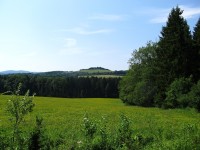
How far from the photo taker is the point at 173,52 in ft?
167

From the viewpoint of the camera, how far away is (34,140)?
14.9 meters

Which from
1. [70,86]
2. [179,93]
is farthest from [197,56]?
[70,86]

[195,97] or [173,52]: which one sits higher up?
[173,52]

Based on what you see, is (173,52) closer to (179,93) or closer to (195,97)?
(179,93)

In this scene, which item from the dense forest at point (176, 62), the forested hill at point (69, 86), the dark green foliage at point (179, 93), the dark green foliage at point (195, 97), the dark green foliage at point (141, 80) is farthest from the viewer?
the forested hill at point (69, 86)

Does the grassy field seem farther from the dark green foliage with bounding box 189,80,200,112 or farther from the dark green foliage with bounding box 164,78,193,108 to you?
the dark green foliage with bounding box 164,78,193,108

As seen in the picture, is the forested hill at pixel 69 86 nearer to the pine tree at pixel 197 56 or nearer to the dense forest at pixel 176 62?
the dense forest at pixel 176 62

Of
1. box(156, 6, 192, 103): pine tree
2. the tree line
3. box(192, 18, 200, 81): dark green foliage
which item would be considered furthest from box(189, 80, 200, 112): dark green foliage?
the tree line

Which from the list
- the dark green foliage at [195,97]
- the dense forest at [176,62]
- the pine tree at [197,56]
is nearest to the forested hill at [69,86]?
the dense forest at [176,62]

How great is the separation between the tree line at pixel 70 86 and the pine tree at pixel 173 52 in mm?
75187

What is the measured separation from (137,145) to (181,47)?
37.7 metres

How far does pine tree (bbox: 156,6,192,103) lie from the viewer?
50156 mm

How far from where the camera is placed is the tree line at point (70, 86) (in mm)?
127250

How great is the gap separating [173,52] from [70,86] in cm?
8436
